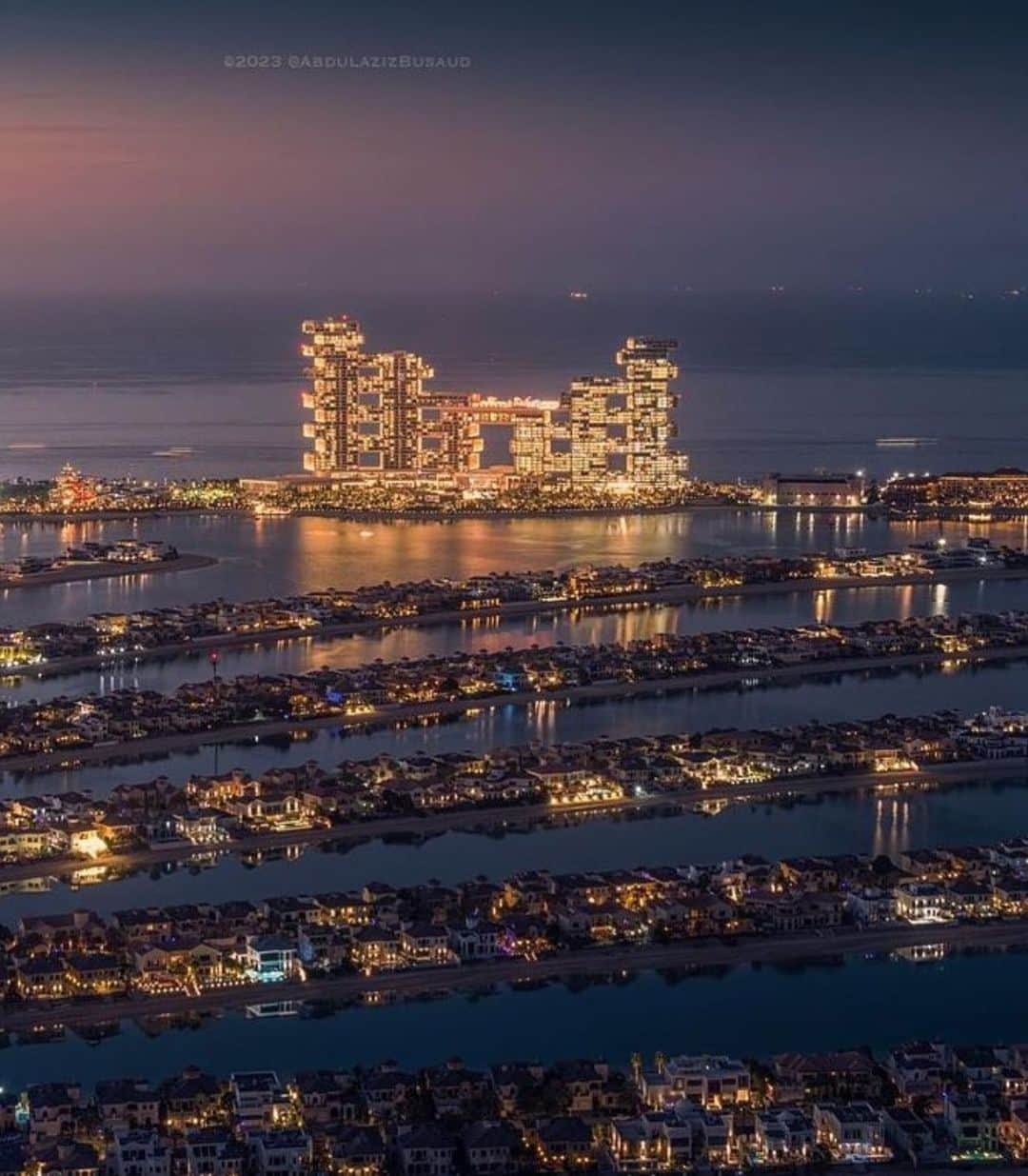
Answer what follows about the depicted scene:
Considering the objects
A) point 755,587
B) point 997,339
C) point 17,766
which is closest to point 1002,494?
point 755,587

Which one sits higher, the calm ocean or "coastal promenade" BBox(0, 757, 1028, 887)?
the calm ocean

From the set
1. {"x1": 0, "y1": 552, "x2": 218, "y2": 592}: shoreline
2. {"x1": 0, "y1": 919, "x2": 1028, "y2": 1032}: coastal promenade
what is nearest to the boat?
{"x1": 0, "y1": 919, "x2": 1028, "y2": 1032}: coastal promenade

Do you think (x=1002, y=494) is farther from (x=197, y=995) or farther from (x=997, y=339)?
(x=997, y=339)

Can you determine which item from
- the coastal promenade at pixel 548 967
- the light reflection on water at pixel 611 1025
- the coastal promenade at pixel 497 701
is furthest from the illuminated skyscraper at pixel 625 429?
the light reflection on water at pixel 611 1025

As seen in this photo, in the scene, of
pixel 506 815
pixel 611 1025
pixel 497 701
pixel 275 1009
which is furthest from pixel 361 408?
pixel 611 1025

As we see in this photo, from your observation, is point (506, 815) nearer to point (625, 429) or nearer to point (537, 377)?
point (625, 429)

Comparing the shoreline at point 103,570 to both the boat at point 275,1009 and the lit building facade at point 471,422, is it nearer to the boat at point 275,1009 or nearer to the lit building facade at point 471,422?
the lit building facade at point 471,422

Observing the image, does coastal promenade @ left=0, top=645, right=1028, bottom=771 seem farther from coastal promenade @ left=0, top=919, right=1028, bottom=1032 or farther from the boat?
the boat
